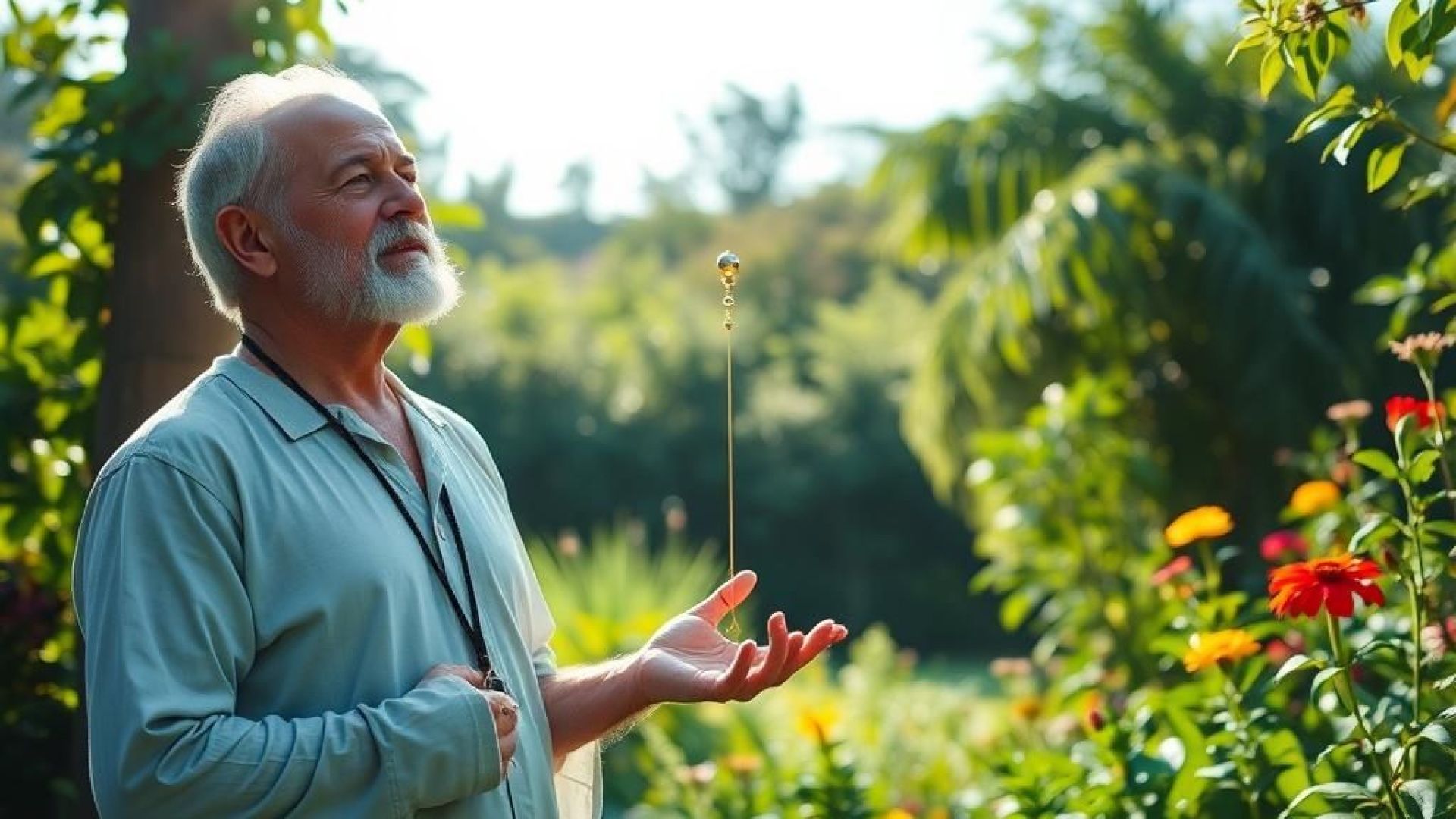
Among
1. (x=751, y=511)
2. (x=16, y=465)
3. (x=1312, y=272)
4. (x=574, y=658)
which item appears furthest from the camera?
(x=751, y=511)

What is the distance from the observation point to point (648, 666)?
5.37 ft

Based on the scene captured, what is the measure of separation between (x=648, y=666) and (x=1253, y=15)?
0.92 meters

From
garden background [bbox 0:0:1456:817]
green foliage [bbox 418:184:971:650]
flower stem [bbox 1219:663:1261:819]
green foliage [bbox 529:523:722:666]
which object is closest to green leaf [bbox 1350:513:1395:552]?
garden background [bbox 0:0:1456:817]

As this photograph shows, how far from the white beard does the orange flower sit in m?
→ 0.93

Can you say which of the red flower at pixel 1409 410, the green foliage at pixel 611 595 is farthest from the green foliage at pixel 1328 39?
the green foliage at pixel 611 595

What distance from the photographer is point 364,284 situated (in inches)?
61.1

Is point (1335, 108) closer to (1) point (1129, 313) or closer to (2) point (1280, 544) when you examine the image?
(2) point (1280, 544)

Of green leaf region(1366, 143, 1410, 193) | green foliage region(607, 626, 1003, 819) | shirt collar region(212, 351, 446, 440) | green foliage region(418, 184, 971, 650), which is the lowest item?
green foliage region(418, 184, 971, 650)

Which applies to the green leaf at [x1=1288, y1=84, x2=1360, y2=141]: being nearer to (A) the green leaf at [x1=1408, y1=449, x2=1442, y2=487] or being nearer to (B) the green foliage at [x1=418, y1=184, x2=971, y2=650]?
(A) the green leaf at [x1=1408, y1=449, x2=1442, y2=487]

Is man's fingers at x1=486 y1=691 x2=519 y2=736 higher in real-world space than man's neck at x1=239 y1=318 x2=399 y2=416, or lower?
lower

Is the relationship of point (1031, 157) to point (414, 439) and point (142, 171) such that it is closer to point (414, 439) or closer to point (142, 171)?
point (142, 171)

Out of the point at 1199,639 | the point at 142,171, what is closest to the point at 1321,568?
the point at 1199,639

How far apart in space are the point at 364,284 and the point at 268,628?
0.35m

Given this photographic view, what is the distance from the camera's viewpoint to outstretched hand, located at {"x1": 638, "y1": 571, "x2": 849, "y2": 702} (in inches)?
58.4
